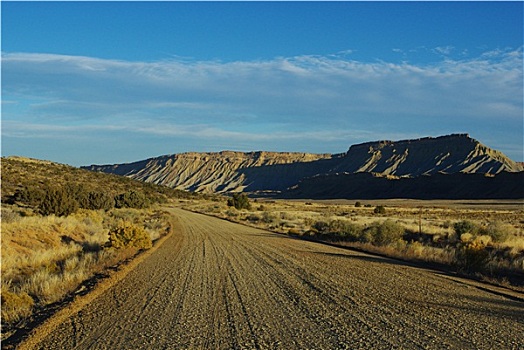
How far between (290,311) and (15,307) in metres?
5.26

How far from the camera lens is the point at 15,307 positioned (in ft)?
32.4

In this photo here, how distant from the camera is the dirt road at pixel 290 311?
7.58 m

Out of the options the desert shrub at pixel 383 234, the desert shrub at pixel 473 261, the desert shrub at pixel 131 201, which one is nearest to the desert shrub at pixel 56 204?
the desert shrub at pixel 383 234

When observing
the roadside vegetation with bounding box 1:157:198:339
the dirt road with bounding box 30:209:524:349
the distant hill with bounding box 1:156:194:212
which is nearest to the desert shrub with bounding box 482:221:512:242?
the dirt road with bounding box 30:209:524:349

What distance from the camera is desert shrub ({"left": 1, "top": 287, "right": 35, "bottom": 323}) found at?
9341 millimetres

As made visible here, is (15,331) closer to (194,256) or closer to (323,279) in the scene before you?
(323,279)

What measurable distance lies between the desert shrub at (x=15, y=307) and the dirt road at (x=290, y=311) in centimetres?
110

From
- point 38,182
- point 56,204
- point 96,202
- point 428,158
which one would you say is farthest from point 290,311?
point 428,158

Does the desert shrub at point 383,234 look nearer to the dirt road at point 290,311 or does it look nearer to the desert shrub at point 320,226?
the desert shrub at point 320,226

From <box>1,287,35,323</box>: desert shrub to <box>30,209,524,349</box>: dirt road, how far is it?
1.10 metres

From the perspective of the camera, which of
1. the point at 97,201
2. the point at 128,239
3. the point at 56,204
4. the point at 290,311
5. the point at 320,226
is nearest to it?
the point at 290,311

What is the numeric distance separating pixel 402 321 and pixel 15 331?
6.45 m

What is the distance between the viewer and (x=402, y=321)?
8711 millimetres

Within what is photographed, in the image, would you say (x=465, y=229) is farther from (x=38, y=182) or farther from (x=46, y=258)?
(x=38, y=182)
